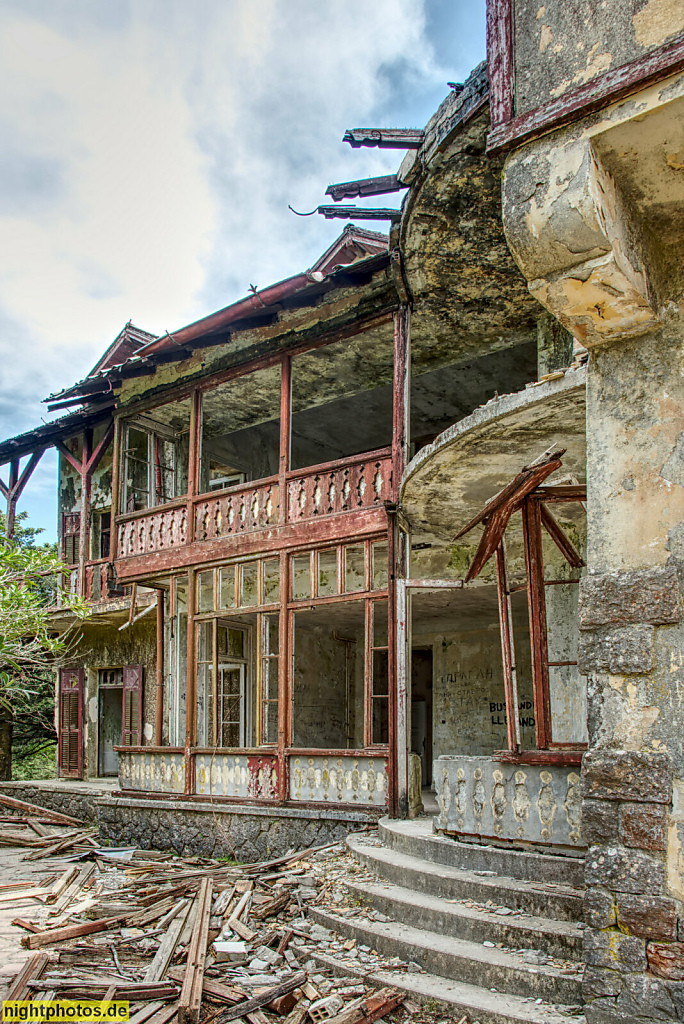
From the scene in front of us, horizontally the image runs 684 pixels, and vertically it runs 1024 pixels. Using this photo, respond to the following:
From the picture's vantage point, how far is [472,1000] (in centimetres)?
465

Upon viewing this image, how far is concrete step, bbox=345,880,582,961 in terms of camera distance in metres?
4.90

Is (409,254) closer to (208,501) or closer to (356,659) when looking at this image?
(208,501)

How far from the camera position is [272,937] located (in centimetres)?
648

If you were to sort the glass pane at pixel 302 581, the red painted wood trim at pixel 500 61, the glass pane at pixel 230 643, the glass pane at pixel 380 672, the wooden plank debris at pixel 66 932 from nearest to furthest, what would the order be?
the red painted wood trim at pixel 500 61 < the wooden plank debris at pixel 66 932 < the glass pane at pixel 302 581 < the glass pane at pixel 230 643 < the glass pane at pixel 380 672

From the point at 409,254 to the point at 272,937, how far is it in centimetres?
662

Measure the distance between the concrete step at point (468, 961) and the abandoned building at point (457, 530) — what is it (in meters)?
0.03

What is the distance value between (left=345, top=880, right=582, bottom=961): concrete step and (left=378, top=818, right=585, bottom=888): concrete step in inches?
14.2

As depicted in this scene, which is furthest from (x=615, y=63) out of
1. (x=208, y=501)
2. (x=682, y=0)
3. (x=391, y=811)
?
(x=208, y=501)

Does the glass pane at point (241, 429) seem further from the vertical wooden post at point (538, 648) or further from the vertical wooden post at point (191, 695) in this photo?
the vertical wooden post at point (538, 648)

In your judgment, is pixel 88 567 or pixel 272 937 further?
pixel 88 567

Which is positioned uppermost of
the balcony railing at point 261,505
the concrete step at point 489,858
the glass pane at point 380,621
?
the balcony railing at point 261,505

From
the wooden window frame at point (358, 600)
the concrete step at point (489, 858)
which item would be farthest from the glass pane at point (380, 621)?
the concrete step at point (489, 858)

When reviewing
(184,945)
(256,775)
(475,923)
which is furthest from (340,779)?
(475,923)

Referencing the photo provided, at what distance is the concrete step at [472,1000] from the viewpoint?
4.34 metres
